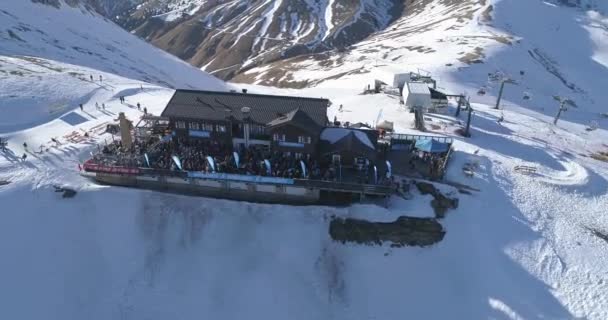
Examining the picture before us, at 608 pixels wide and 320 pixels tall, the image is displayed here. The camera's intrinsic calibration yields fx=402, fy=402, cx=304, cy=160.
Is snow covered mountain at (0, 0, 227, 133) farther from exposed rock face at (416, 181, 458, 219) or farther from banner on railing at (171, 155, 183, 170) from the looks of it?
exposed rock face at (416, 181, 458, 219)

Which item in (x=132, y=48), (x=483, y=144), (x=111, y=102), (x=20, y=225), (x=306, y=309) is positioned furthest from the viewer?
(x=132, y=48)

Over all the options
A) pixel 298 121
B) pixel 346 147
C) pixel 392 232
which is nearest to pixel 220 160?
pixel 298 121

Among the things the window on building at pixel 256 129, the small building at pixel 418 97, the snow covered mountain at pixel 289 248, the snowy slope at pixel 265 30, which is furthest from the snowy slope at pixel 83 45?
the small building at pixel 418 97

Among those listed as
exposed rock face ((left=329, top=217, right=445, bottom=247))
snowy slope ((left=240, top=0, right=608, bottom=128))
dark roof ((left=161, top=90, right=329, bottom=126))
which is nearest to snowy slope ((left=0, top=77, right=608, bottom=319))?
exposed rock face ((left=329, top=217, right=445, bottom=247))

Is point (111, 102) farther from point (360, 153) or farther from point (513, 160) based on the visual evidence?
point (513, 160)

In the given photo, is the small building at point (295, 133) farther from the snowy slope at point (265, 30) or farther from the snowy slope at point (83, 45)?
the snowy slope at point (265, 30)

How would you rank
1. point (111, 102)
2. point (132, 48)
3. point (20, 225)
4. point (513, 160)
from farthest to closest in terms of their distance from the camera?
point (132, 48) → point (111, 102) → point (513, 160) → point (20, 225)

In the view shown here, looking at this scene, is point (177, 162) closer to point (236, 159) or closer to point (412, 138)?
Answer: point (236, 159)

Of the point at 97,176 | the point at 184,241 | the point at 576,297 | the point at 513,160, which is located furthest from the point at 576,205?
the point at 97,176
